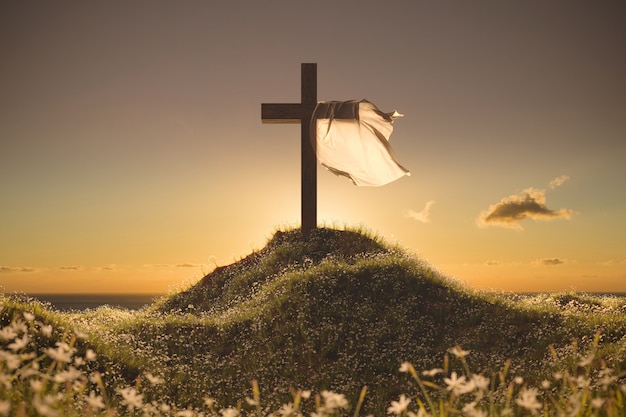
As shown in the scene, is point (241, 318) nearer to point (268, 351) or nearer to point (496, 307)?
point (268, 351)

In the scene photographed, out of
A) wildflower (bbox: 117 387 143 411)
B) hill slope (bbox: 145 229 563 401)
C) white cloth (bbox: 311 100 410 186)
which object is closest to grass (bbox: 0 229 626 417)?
hill slope (bbox: 145 229 563 401)

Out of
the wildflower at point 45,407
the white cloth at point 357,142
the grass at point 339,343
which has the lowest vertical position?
the grass at point 339,343

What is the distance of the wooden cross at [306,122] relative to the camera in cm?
1659

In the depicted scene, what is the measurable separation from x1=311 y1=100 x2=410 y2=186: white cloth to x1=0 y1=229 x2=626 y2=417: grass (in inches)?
99.0

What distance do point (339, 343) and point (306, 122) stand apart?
7596 millimetres

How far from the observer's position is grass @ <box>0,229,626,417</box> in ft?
29.1

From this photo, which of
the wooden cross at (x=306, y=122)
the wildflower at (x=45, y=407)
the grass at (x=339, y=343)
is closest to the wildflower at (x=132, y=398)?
the wildflower at (x=45, y=407)

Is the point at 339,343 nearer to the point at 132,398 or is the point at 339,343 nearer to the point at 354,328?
the point at 354,328

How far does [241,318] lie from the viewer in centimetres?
1259

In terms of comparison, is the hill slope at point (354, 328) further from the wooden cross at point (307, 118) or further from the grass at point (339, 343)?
the wooden cross at point (307, 118)

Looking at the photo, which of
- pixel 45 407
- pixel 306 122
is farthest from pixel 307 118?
pixel 45 407

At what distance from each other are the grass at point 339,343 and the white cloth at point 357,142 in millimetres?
2514

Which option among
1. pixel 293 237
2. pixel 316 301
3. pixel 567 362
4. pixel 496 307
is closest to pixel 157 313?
pixel 293 237

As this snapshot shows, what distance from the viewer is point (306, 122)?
55.0 ft
